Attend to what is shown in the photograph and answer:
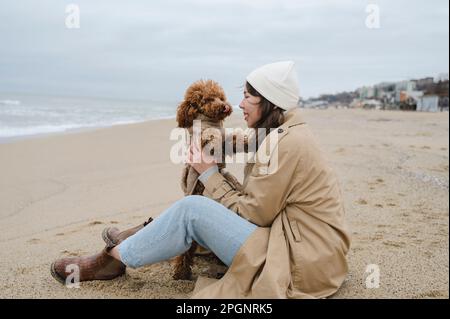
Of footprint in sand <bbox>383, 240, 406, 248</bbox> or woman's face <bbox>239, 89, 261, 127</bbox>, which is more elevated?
woman's face <bbox>239, 89, 261, 127</bbox>

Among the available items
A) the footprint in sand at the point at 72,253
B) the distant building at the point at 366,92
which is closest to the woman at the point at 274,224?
the footprint in sand at the point at 72,253

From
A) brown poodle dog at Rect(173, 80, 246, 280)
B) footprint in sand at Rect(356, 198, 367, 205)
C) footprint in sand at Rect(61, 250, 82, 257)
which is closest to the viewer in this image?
brown poodle dog at Rect(173, 80, 246, 280)

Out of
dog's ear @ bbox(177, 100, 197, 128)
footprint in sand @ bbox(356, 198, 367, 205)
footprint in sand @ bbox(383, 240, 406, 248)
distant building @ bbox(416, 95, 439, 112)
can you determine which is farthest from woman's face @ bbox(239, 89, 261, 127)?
distant building @ bbox(416, 95, 439, 112)

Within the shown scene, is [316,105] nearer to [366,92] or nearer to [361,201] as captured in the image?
[366,92]

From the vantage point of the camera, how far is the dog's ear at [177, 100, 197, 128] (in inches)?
125

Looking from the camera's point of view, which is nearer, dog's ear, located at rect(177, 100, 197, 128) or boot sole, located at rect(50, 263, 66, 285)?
boot sole, located at rect(50, 263, 66, 285)

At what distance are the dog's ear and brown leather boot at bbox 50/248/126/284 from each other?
1041mm

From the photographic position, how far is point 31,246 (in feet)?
12.4

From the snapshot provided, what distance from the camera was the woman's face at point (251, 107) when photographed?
271cm

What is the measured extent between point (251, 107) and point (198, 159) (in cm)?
48

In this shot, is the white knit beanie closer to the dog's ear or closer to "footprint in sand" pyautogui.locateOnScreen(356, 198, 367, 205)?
the dog's ear

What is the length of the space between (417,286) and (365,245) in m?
0.85
